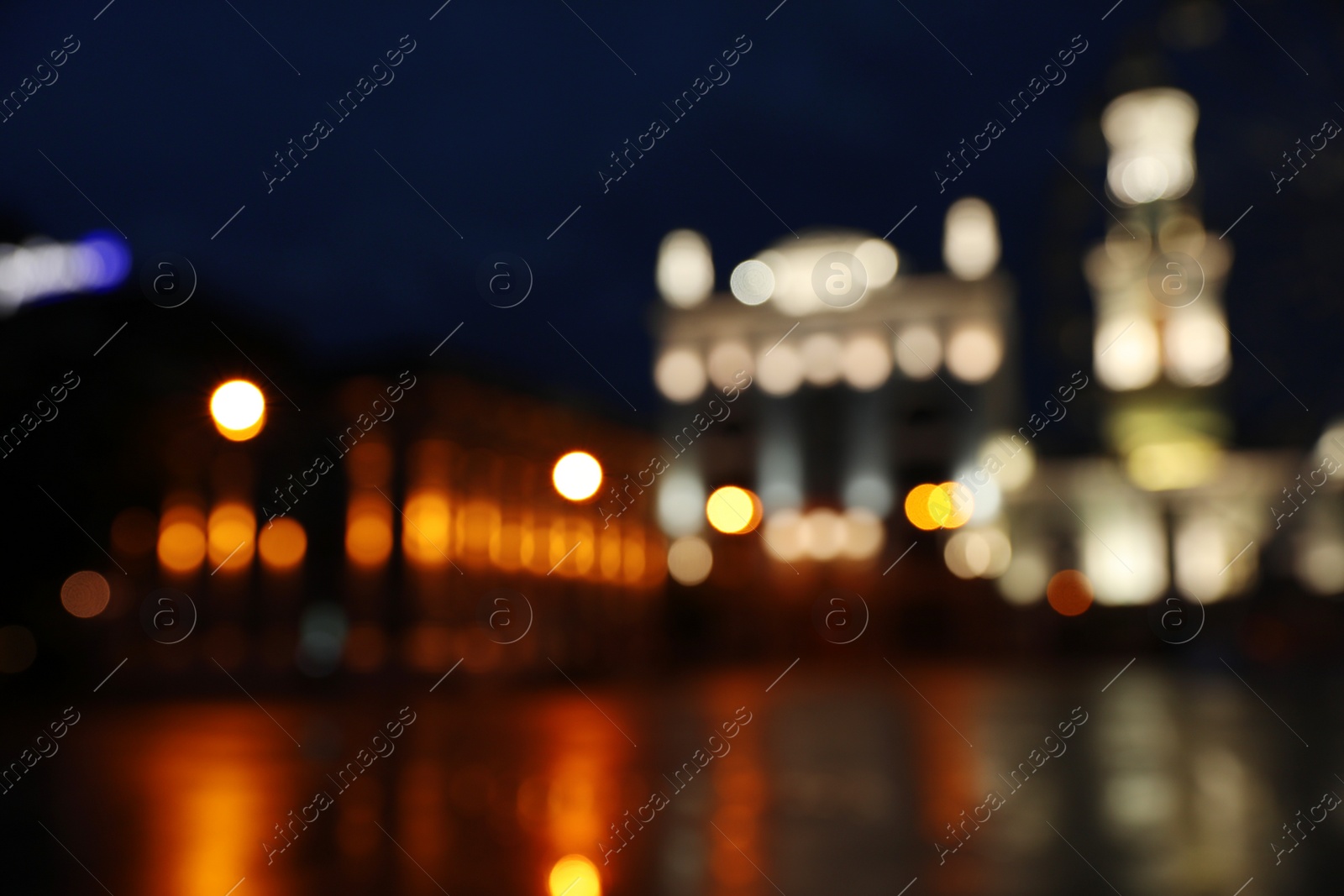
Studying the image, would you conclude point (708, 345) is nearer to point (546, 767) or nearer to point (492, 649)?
point (492, 649)

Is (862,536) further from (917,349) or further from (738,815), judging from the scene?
(738,815)

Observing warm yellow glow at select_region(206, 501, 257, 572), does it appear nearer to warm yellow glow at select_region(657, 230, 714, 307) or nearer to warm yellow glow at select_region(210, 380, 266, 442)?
warm yellow glow at select_region(210, 380, 266, 442)

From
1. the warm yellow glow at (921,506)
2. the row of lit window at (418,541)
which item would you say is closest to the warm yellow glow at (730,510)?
the row of lit window at (418,541)

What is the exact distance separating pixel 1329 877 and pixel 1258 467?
74.5 meters

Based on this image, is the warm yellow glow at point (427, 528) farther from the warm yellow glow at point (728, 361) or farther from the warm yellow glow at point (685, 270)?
the warm yellow glow at point (685, 270)

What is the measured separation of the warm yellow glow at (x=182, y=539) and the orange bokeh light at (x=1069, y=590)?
51.2m

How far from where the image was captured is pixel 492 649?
27.9 m

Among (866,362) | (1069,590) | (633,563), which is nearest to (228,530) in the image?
(633,563)

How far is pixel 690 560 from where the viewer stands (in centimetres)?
5797

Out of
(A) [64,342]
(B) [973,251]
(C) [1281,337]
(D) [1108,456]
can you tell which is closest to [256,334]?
(A) [64,342]

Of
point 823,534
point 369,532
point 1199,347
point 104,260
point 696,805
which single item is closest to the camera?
→ point 696,805

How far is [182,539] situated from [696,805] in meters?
22.4

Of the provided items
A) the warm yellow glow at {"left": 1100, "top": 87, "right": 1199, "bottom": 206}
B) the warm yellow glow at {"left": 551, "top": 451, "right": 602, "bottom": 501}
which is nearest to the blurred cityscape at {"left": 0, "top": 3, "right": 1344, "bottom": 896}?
the warm yellow glow at {"left": 551, "top": 451, "right": 602, "bottom": 501}

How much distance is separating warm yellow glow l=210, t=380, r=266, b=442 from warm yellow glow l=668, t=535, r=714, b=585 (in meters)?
50.2
